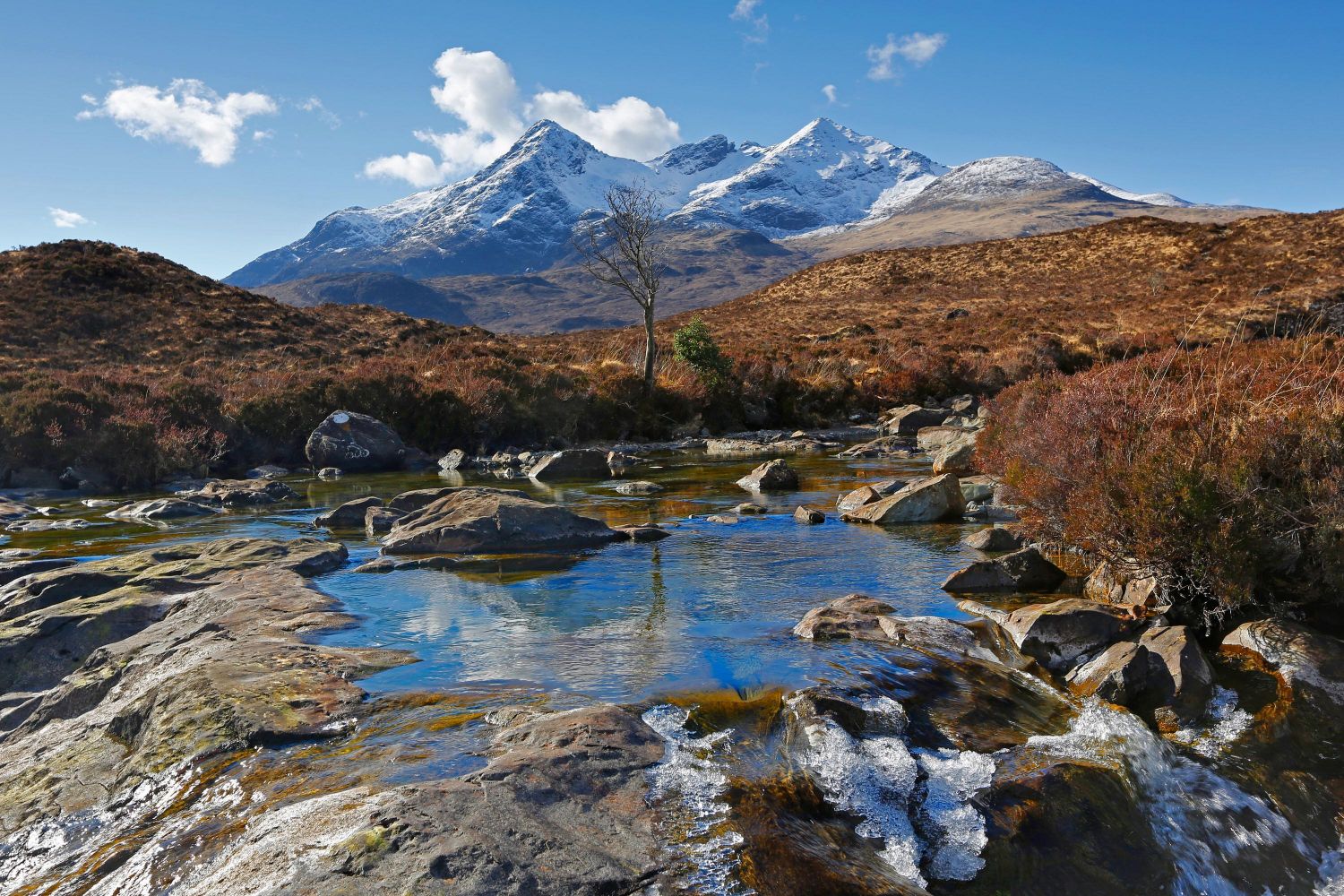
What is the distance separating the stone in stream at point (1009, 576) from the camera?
9.50 meters

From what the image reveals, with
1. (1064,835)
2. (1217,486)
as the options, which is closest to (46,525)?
(1064,835)

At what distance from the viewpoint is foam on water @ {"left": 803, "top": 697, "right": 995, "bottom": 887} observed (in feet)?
15.2

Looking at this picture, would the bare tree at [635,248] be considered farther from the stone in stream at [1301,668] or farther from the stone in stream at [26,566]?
the stone in stream at [1301,668]

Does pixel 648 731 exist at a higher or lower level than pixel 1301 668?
higher

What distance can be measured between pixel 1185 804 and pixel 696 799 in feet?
10.8

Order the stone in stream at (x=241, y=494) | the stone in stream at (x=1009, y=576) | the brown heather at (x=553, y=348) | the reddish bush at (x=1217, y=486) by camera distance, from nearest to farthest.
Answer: the reddish bush at (x=1217, y=486) → the stone in stream at (x=1009, y=576) → the stone in stream at (x=241, y=494) → the brown heather at (x=553, y=348)

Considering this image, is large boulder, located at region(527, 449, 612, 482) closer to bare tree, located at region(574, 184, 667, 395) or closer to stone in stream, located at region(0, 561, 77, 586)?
stone in stream, located at region(0, 561, 77, 586)

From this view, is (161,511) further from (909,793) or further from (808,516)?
(909,793)

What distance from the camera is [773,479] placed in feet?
58.6

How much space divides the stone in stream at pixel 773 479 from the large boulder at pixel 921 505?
13.0 feet

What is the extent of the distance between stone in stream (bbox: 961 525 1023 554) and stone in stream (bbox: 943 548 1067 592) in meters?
1.64

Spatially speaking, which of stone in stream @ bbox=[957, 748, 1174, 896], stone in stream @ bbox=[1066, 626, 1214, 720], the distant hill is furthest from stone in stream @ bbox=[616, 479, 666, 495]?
the distant hill

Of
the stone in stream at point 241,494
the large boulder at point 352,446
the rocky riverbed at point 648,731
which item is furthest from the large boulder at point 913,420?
the stone in stream at point 241,494

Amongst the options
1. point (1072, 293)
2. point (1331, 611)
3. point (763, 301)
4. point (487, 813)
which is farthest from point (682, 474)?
point (763, 301)
